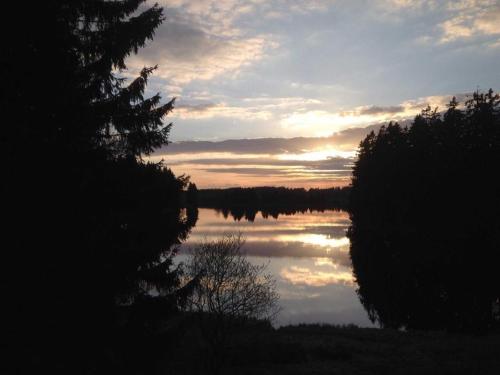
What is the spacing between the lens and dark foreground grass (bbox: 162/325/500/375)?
17406 mm

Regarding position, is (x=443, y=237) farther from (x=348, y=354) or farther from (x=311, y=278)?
(x=348, y=354)

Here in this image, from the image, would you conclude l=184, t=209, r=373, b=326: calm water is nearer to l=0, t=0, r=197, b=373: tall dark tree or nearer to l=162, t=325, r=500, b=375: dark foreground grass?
l=162, t=325, r=500, b=375: dark foreground grass

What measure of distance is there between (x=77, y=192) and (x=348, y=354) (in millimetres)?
14951

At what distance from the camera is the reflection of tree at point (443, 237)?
107ft

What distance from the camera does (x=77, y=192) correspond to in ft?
29.7

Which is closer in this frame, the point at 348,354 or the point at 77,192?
the point at 77,192

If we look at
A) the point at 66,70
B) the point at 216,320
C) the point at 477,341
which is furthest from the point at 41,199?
the point at 477,341

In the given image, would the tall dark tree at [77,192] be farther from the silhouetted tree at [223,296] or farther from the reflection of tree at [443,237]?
the reflection of tree at [443,237]

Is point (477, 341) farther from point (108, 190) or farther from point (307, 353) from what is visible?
point (108, 190)

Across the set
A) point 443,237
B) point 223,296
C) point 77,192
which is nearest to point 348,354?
point 223,296

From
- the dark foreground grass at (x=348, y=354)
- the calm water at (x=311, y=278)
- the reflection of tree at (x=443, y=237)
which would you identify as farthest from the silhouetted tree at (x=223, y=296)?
the reflection of tree at (x=443, y=237)

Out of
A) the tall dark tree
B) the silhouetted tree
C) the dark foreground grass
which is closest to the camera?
the tall dark tree

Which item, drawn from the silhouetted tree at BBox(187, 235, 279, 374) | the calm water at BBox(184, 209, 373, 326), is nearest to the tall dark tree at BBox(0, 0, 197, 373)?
the silhouetted tree at BBox(187, 235, 279, 374)

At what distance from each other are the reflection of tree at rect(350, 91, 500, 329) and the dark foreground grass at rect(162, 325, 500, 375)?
7782mm
